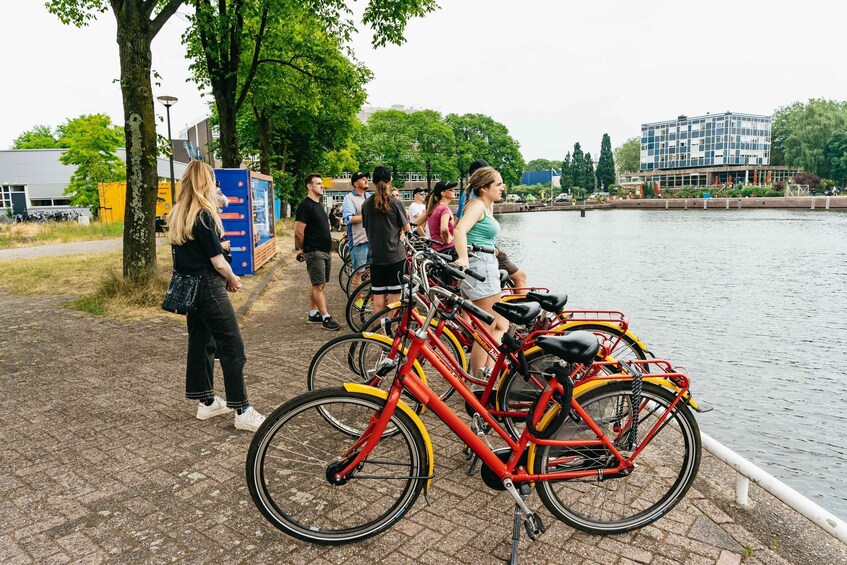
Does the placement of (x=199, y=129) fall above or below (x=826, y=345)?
above

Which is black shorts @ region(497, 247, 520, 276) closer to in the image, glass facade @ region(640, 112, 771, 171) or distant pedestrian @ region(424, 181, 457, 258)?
distant pedestrian @ region(424, 181, 457, 258)

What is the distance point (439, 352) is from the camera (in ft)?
11.2

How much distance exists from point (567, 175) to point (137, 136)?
131 metres

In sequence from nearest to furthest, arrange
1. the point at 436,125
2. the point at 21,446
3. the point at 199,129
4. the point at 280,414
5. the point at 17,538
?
the point at 280,414
the point at 17,538
the point at 21,446
the point at 436,125
the point at 199,129

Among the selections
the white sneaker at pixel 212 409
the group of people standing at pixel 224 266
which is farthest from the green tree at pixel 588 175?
the white sneaker at pixel 212 409

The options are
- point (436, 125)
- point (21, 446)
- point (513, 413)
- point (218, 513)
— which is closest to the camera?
point (218, 513)

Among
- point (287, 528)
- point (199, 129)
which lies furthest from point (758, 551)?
point (199, 129)

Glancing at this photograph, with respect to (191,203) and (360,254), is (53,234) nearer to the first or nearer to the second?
(360,254)

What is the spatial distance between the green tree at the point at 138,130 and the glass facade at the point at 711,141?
127 metres

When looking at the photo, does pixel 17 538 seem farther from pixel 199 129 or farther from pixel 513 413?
pixel 199 129

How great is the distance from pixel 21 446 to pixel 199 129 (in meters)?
91.4

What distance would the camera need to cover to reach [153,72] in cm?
972

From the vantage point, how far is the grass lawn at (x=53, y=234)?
971 inches

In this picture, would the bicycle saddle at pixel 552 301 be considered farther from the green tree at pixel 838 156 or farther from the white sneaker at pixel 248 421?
the green tree at pixel 838 156
